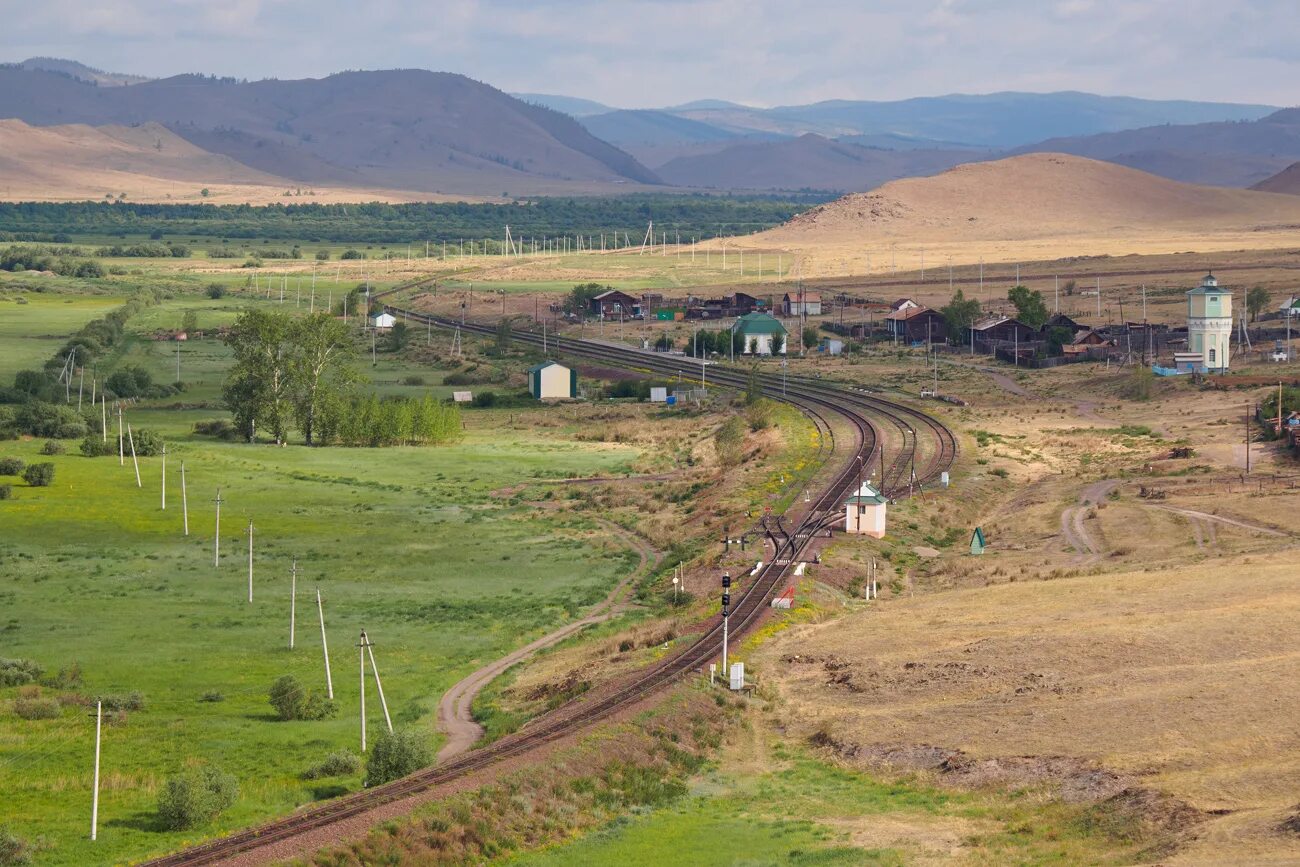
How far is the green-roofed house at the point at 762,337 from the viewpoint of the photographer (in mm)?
144750

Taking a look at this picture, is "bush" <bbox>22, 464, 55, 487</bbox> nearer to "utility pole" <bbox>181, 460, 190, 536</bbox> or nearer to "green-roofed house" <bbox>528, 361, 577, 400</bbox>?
"utility pole" <bbox>181, 460, 190, 536</bbox>

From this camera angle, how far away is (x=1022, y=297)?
489ft

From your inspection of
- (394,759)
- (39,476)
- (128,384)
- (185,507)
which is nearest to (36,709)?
(394,759)

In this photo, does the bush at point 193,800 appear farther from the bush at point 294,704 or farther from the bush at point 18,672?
the bush at point 18,672

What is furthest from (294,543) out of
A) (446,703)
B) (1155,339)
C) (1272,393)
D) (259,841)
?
(1155,339)

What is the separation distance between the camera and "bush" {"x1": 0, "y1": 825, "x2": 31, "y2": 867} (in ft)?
120

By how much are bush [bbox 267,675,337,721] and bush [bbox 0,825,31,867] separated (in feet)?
40.5

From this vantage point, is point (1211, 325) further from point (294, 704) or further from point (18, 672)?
point (18, 672)

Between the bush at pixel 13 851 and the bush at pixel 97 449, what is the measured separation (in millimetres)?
58705

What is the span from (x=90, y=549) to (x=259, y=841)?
38.8m

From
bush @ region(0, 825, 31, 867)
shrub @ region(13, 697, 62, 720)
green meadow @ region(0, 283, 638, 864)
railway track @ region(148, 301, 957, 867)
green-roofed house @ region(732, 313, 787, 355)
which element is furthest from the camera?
green-roofed house @ region(732, 313, 787, 355)

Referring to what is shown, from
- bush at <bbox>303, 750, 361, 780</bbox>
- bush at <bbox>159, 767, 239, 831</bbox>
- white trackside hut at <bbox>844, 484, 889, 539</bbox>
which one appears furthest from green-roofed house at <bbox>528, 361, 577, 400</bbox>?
bush at <bbox>159, 767, 239, 831</bbox>

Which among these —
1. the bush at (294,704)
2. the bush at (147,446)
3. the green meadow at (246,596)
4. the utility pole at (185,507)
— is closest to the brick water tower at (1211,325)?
the green meadow at (246,596)

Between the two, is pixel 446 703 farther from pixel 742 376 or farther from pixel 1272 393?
pixel 742 376
